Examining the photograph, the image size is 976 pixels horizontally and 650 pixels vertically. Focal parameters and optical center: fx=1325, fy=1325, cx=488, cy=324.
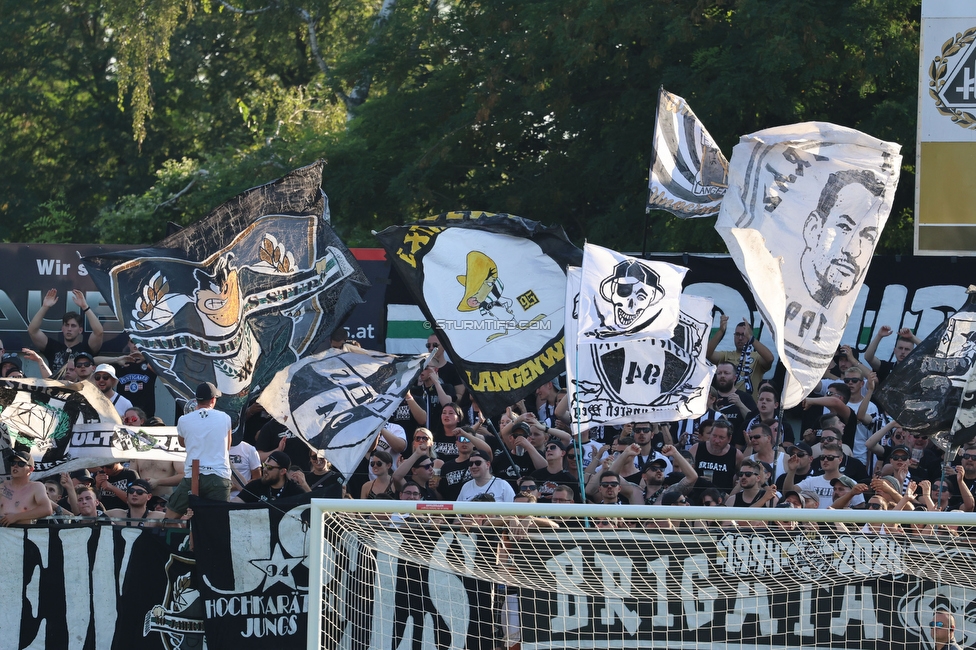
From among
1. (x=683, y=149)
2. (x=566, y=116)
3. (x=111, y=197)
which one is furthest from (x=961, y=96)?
(x=111, y=197)

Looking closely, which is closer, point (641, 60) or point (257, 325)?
point (257, 325)

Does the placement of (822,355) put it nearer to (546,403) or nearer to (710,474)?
(710,474)

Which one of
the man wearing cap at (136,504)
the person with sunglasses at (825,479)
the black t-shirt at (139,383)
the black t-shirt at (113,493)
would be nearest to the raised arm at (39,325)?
the black t-shirt at (139,383)

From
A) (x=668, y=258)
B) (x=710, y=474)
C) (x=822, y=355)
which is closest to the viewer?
(x=822, y=355)

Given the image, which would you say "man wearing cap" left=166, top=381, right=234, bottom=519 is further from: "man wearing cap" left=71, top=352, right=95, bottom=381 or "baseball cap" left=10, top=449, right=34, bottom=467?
"man wearing cap" left=71, top=352, right=95, bottom=381

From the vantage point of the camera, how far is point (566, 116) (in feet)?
64.7

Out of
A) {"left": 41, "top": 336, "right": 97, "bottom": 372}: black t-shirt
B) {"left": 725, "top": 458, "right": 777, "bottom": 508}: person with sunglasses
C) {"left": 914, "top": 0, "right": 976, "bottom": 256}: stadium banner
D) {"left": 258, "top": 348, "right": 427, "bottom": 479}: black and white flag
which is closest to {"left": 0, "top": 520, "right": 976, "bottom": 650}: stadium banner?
{"left": 258, "top": 348, "right": 427, "bottom": 479}: black and white flag

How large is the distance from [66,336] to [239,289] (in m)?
3.05

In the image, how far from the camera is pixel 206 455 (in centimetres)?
909

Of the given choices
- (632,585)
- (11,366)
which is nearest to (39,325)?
(11,366)

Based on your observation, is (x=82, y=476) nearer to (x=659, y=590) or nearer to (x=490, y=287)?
(x=490, y=287)

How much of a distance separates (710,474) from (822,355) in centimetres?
188

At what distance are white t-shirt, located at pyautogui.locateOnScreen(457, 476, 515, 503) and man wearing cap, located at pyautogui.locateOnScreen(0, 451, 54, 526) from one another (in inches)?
121

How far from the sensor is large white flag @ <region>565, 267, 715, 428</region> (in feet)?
32.4
